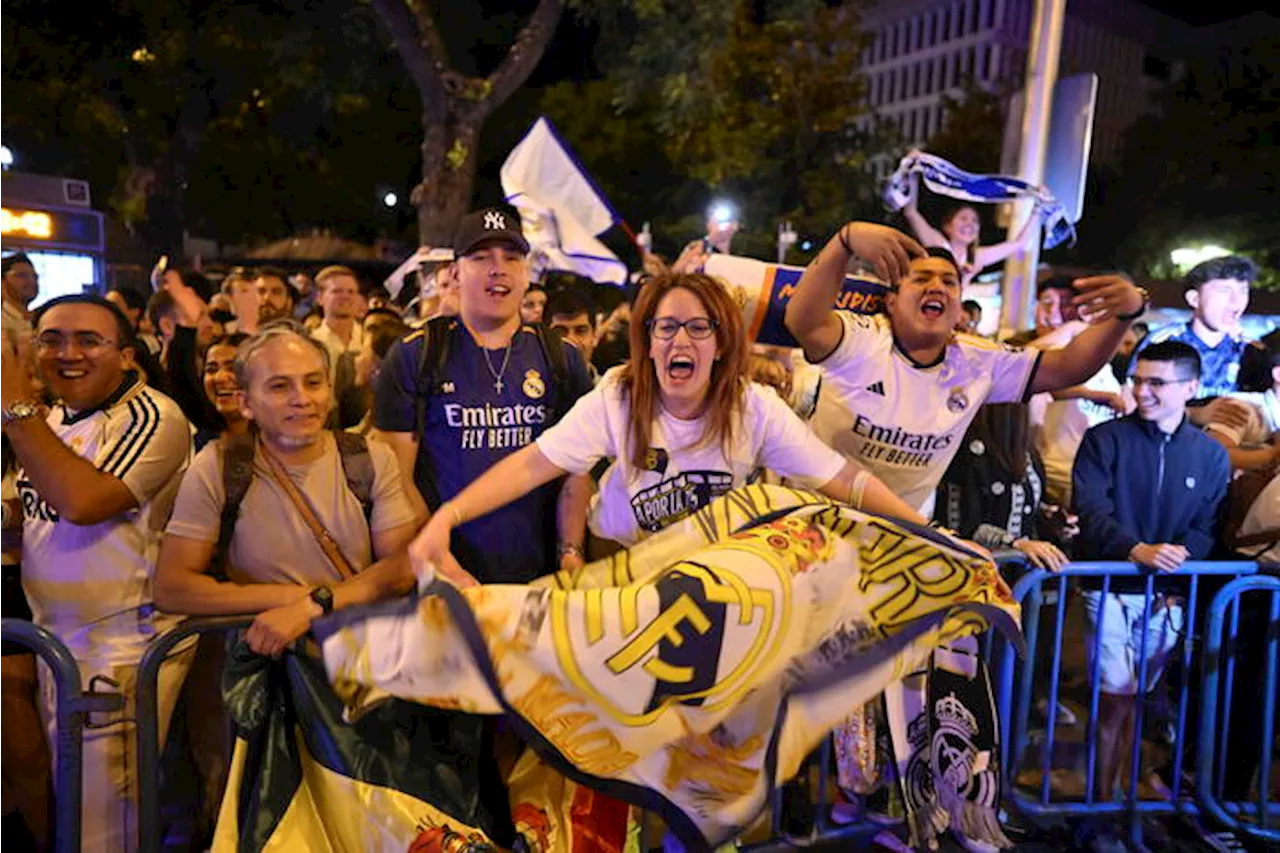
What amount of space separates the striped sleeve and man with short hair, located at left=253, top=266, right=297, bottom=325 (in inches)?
127

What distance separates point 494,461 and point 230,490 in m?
0.96

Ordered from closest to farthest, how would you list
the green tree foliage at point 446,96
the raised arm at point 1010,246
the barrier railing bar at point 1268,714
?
the barrier railing bar at point 1268,714 → the raised arm at point 1010,246 → the green tree foliage at point 446,96

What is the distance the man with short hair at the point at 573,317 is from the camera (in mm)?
5547

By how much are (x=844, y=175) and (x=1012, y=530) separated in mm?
23019

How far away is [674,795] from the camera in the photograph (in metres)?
2.36

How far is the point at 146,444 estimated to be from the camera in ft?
10.1

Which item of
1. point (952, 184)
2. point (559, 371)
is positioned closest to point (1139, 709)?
point (559, 371)

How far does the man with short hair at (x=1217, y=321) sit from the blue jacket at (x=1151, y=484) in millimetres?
1549

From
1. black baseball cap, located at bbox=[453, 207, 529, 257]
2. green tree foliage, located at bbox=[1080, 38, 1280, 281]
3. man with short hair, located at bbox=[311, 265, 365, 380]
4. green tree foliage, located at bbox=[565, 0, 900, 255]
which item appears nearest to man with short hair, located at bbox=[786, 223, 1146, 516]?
black baseball cap, located at bbox=[453, 207, 529, 257]

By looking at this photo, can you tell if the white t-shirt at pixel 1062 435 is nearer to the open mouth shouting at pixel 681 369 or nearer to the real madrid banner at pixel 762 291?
the real madrid banner at pixel 762 291

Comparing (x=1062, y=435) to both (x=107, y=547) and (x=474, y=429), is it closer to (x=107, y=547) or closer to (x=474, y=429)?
(x=474, y=429)

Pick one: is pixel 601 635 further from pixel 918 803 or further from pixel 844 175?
pixel 844 175

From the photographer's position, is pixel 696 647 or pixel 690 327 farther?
pixel 690 327

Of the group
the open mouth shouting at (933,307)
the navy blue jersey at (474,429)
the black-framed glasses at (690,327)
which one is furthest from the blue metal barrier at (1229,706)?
the navy blue jersey at (474,429)
